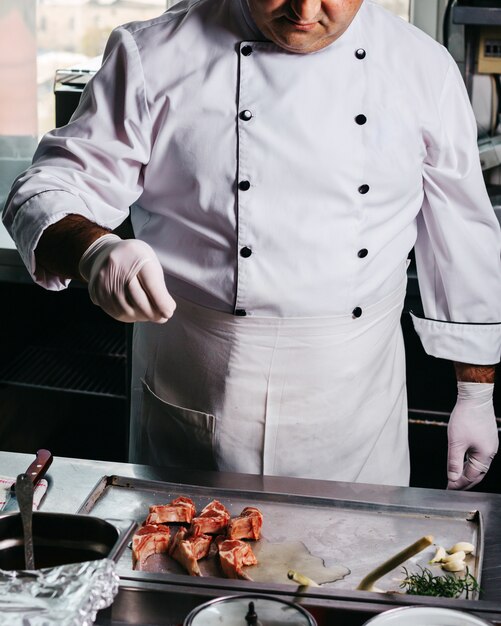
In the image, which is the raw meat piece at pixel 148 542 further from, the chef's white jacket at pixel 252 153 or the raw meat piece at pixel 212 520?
the chef's white jacket at pixel 252 153

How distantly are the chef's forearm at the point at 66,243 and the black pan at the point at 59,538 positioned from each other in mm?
599

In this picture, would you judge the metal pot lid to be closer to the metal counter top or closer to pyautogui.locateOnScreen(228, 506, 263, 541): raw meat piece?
pyautogui.locateOnScreen(228, 506, 263, 541): raw meat piece

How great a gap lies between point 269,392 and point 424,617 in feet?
2.55

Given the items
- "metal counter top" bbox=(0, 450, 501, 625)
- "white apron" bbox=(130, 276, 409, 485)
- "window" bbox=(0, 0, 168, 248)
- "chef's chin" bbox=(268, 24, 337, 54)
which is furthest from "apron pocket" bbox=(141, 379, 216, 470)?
"window" bbox=(0, 0, 168, 248)

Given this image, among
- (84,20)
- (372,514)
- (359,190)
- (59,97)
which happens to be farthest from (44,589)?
(84,20)

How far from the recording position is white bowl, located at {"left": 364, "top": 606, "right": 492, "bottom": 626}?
1.10m

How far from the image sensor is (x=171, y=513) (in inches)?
59.0

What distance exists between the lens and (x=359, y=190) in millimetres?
1844

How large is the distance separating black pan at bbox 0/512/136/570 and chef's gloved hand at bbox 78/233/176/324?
441 millimetres

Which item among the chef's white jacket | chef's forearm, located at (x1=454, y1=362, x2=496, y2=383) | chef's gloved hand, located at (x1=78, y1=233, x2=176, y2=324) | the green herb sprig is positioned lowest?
the green herb sprig

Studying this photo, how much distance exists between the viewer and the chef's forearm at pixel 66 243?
1.62m

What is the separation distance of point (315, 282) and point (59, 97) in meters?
1.83

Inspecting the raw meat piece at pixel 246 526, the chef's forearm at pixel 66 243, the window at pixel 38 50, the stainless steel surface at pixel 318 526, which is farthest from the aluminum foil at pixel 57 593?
the window at pixel 38 50

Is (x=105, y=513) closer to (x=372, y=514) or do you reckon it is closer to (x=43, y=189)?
(x=372, y=514)
